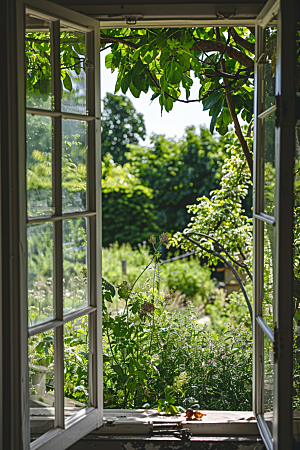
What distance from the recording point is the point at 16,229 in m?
1.28

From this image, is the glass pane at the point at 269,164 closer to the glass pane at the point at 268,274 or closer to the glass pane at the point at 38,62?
the glass pane at the point at 268,274

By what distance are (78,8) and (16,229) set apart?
0.93 m

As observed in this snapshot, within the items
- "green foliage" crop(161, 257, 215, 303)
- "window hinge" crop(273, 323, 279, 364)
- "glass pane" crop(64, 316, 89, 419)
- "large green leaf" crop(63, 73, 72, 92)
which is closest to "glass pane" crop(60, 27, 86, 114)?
"large green leaf" crop(63, 73, 72, 92)

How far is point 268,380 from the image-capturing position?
1.46 meters

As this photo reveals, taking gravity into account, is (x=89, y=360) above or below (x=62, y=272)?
below

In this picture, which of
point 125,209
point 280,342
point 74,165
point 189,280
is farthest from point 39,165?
point 125,209

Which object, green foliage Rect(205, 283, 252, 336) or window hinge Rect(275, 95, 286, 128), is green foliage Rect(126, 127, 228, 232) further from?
window hinge Rect(275, 95, 286, 128)

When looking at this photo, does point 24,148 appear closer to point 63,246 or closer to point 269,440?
point 63,246

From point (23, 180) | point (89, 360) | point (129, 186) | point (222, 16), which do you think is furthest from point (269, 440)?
point (129, 186)

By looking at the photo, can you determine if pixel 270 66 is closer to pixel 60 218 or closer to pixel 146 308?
pixel 60 218

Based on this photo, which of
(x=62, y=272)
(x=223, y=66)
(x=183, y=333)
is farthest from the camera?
(x=183, y=333)

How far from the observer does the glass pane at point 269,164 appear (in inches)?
53.7

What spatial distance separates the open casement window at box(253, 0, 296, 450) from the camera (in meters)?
1.20

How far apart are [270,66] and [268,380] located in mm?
1184
